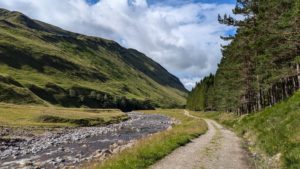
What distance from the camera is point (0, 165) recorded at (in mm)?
31375

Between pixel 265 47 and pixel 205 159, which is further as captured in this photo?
pixel 265 47

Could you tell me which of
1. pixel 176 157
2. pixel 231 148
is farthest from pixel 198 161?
pixel 231 148

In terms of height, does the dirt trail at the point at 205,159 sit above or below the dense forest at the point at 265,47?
below

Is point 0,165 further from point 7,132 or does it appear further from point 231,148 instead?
point 7,132

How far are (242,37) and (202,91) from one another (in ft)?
350

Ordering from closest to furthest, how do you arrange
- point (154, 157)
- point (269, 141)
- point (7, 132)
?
point (154, 157)
point (269, 141)
point (7, 132)

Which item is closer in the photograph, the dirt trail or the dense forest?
the dirt trail

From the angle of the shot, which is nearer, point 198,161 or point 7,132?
point 198,161

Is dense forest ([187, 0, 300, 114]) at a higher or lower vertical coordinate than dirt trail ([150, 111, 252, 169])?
higher

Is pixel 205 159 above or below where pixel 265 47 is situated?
below

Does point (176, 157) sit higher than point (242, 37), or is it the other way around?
point (242, 37)

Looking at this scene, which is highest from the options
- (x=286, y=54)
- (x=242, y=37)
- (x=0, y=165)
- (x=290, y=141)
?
(x=242, y=37)

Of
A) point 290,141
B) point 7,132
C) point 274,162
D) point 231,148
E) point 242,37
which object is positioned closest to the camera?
point 274,162

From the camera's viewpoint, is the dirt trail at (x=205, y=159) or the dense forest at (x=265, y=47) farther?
the dense forest at (x=265, y=47)
